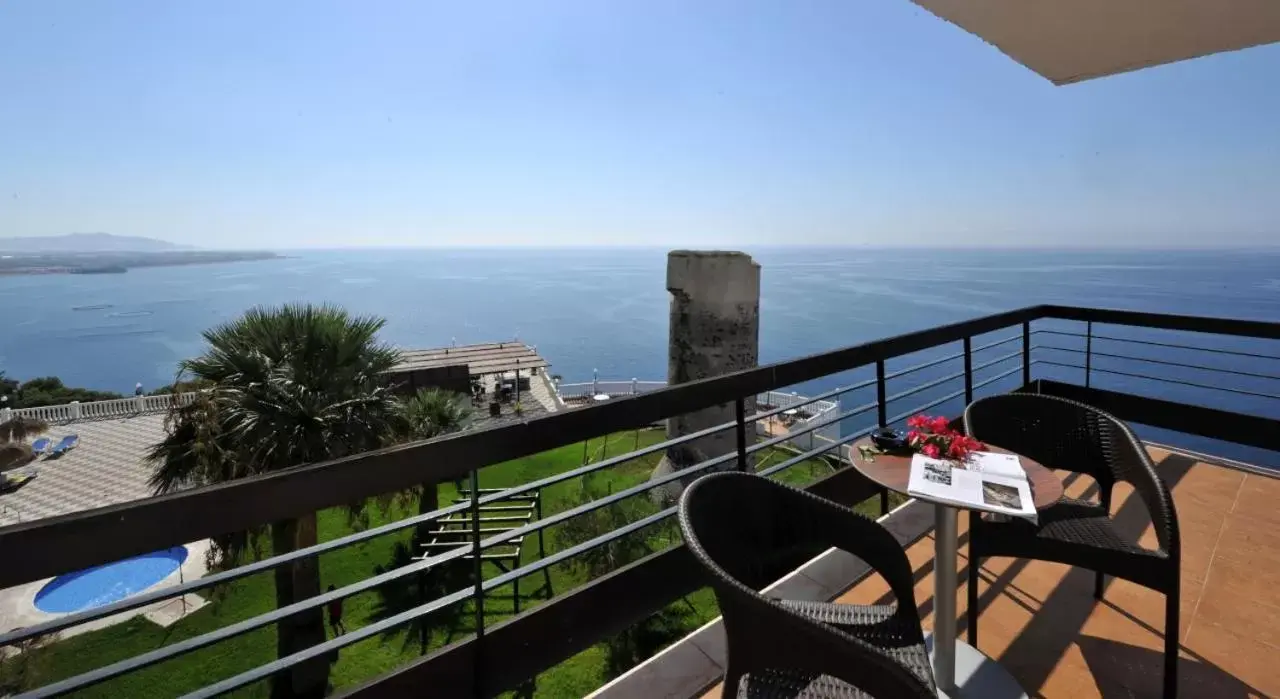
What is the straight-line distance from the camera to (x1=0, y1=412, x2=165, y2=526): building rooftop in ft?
57.4

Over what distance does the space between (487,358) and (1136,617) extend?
25.3 meters

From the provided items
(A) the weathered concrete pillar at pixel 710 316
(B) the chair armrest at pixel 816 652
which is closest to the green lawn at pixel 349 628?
(A) the weathered concrete pillar at pixel 710 316

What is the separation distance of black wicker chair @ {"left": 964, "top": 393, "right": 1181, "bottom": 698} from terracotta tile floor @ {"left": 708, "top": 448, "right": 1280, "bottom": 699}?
0.15 meters

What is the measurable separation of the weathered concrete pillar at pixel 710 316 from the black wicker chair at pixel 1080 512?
40.1 ft

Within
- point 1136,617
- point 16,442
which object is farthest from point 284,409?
point 16,442

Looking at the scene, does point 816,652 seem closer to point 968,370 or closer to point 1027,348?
point 968,370

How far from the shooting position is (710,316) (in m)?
14.7

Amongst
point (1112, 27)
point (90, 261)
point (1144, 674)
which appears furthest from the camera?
point (90, 261)

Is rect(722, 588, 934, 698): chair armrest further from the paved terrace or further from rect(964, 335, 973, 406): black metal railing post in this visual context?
rect(964, 335, 973, 406): black metal railing post

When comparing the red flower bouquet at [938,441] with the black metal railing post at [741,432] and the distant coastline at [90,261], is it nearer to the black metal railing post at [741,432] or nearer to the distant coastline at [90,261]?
the black metal railing post at [741,432]

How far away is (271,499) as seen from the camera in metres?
0.97

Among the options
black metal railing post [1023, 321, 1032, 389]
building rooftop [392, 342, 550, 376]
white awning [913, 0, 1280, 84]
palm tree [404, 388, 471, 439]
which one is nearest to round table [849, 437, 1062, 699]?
white awning [913, 0, 1280, 84]

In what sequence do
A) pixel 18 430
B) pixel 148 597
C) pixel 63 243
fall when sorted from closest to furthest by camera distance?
1. pixel 148 597
2. pixel 18 430
3. pixel 63 243

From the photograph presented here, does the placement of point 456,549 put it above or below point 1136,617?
above
